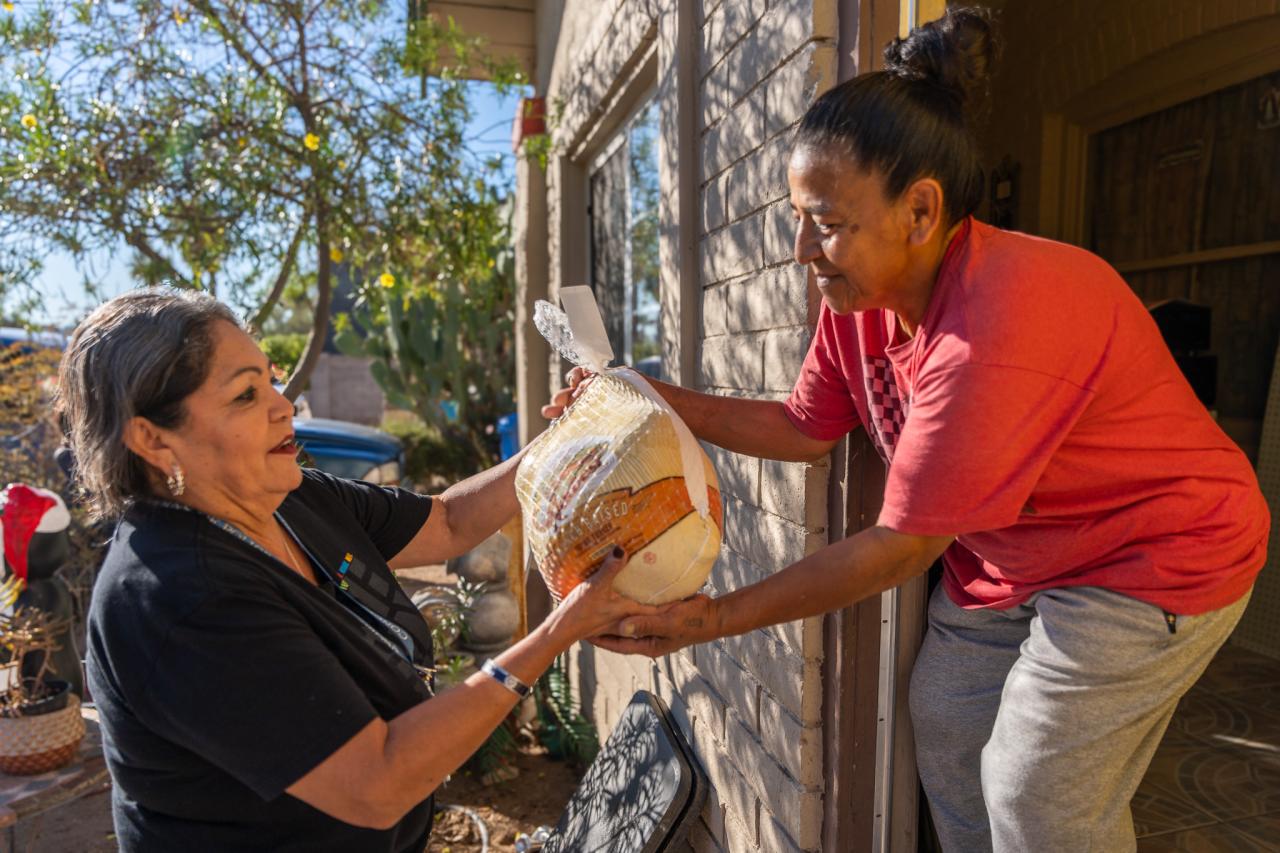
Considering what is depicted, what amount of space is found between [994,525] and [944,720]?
632 mm

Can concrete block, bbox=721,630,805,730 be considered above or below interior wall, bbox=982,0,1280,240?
below

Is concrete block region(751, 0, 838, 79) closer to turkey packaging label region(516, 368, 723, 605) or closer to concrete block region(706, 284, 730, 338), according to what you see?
concrete block region(706, 284, 730, 338)

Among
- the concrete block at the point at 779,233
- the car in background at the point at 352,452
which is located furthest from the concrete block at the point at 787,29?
the car in background at the point at 352,452

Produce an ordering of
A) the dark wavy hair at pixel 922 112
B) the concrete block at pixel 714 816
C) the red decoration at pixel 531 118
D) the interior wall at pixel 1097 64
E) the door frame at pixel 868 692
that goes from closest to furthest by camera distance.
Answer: the dark wavy hair at pixel 922 112
the door frame at pixel 868 692
the concrete block at pixel 714 816
the interior wall at pixel 1097 64
the red decoration at pixel 531 118

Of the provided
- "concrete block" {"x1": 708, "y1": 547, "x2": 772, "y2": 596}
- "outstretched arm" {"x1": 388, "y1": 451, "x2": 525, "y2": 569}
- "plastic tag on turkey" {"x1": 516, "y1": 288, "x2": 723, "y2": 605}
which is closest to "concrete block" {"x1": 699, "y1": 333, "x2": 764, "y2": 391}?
"concrete block" {"x1": 708, "y1": 547, "x2": 772, "y2": 596}

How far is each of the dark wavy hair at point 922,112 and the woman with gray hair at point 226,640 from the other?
78 centimetres

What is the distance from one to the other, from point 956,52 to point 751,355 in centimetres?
104

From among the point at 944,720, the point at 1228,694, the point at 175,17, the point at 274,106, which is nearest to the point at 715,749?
the point at 944,720

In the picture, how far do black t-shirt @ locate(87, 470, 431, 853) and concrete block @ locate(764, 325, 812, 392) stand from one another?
3.55 feet

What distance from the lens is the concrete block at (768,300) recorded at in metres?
2.05

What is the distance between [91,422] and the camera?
150 centimetres

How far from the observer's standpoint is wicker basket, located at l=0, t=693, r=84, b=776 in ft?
9.25

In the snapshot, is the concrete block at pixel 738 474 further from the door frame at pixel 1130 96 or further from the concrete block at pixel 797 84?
the door frame at pixel 1130 96

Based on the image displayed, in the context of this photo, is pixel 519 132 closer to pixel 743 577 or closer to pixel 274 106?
pixel 274 106
